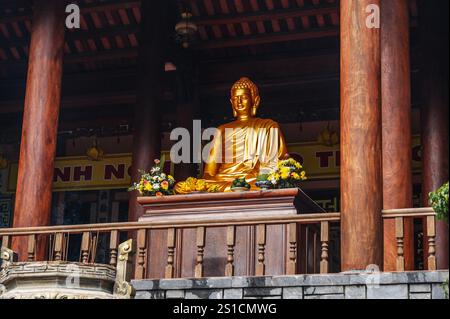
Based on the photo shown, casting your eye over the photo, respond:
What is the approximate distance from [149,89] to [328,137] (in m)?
2.78

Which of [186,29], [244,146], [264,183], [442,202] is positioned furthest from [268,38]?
[442,202]

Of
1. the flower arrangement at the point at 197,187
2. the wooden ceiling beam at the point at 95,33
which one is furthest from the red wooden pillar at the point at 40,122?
the wooden ceiling beam at the point at 95,33

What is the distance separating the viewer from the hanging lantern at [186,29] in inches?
568

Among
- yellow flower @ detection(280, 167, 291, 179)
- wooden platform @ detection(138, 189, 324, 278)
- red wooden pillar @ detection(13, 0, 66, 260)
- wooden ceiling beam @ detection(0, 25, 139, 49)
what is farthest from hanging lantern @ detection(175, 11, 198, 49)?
yellow flower @ detection(280, 167, 291, 179)

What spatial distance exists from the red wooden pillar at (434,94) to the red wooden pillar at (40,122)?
4201 mm

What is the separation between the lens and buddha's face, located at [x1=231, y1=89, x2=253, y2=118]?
44.0 feet

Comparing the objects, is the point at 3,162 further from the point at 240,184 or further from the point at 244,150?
the point at 240,184

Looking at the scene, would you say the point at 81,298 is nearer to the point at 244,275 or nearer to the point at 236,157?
the point at 244,275

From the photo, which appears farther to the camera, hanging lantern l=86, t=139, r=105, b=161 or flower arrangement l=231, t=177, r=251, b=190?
hanging lantern l=86, t=139, r=105, b=161

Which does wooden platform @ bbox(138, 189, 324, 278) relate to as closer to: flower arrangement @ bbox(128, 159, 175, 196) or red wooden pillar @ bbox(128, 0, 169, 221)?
flower arrangement @ bbox(128, 159, 175, 196)

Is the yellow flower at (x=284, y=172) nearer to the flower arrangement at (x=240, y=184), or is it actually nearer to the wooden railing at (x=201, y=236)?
the flower arrangement at (x=240, y=184)

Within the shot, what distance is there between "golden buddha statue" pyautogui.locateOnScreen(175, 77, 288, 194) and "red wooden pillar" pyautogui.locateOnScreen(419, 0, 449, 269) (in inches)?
64.7

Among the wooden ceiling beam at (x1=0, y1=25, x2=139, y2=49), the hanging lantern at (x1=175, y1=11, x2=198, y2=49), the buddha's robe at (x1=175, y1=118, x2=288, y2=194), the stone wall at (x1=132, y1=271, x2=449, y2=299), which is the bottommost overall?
the stone wall at (x1=132, y1=271, x2=449, y2=299)

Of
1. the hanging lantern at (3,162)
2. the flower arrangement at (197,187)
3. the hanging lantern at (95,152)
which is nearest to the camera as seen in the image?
the flower arrangement at (197,187)
